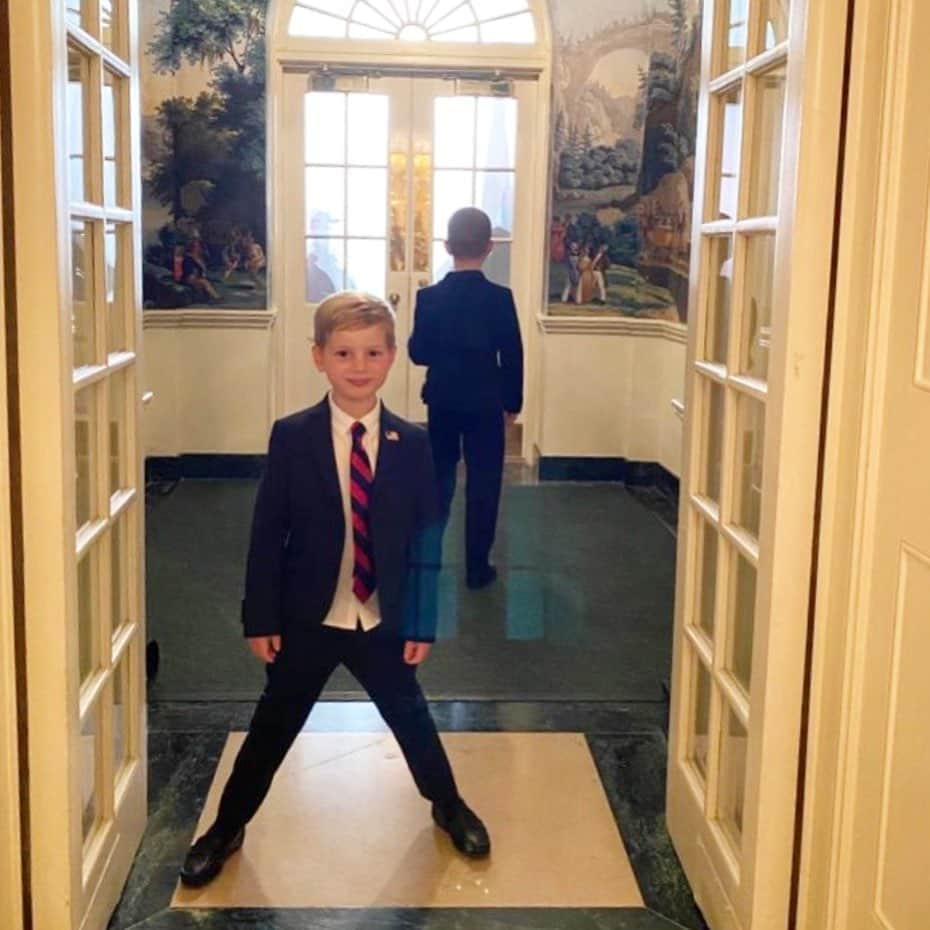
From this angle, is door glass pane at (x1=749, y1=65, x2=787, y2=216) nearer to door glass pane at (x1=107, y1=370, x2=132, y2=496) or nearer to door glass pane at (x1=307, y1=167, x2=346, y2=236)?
door glass pane at (x1=107, y1=370, x2=132, y2=496)

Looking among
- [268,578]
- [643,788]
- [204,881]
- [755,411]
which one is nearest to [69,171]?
[268,578]

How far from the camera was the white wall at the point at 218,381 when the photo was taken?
6.34 meters

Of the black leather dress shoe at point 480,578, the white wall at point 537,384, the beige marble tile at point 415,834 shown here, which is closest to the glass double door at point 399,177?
the white wall at point 537,384

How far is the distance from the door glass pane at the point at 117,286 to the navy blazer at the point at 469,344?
2.20m

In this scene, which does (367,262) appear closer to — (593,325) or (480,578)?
(593,325)

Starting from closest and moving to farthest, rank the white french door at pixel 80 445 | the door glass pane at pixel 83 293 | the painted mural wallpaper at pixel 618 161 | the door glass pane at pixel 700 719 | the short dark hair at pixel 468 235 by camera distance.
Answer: the white french door at pixel 80 445 → the door glass pane at pixel 83 293 → the door glass pane at pixel 700 719 → the short dark hair at pixel 468 235 → the painted mural wallpaper at pixel 618 161

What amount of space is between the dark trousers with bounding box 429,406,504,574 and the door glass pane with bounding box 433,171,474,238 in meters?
2.40

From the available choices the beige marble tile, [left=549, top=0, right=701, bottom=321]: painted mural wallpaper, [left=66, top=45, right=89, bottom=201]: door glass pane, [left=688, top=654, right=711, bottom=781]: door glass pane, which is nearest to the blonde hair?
[left=66, top=45, right=89, bottom=201]: door glass pane

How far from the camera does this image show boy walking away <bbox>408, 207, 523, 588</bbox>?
170 inches

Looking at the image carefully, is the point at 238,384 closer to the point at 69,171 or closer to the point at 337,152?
the point at 337,152

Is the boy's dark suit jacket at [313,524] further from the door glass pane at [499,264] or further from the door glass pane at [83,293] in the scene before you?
the door glass pane at [499,264]

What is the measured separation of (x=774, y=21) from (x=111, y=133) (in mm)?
1156

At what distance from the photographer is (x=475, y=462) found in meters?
4.44

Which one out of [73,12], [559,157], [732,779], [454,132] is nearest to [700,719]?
[732,779]
